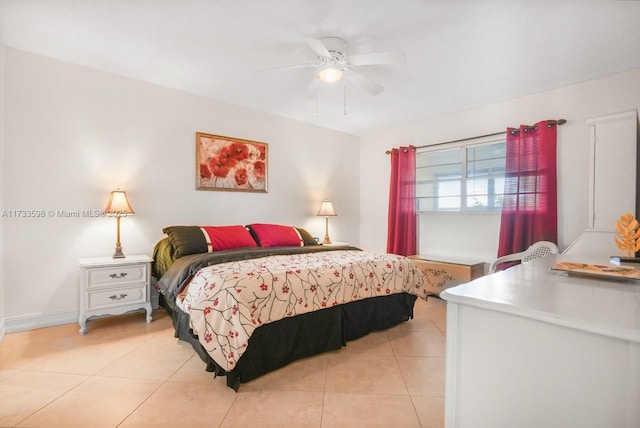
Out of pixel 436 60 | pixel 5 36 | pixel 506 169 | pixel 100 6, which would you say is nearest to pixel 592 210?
pixel 506 169

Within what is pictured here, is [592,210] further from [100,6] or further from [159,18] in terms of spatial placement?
[100,6]

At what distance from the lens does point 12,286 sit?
266 cm

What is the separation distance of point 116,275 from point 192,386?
1.46 m

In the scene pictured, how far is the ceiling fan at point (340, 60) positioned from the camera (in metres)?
2.21

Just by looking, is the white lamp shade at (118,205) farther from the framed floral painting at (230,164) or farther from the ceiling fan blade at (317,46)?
the ceiling fan blade at (317,46)

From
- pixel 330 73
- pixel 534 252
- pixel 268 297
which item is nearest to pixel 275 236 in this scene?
pixel 268 297

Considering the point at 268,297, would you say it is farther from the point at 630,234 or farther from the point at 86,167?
the point at 86,167

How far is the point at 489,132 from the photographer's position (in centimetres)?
385

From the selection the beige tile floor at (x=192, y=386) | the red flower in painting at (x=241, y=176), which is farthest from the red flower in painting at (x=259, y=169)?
the beige tile floor at (x=192, y=386)

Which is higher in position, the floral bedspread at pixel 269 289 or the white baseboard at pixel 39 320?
the floral bedspread at pixel 269 289

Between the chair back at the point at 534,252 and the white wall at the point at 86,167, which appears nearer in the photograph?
the white wall at the point at 86,167

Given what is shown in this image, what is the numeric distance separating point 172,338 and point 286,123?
311 centimetres

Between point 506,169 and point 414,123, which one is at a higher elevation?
point 414,123

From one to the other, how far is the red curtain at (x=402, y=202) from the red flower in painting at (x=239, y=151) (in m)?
2.24
